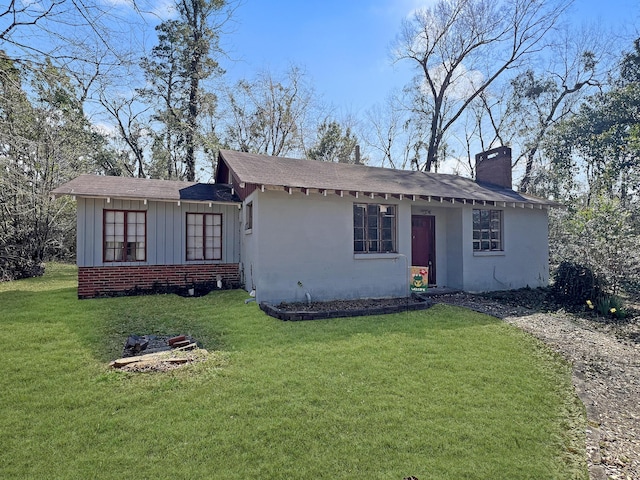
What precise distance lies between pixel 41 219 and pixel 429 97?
2267cm

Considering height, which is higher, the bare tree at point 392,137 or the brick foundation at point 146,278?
the bare tree at point 392,137

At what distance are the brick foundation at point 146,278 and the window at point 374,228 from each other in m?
4.11

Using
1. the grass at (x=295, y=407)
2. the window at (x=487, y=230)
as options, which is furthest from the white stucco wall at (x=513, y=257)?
the grass at (x=295, y=407)

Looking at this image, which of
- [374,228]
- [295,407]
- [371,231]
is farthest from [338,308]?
[295,407]

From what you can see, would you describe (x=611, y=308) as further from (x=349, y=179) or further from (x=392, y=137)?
(x=392, y=137)

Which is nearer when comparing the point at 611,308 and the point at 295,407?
the point at 295,407

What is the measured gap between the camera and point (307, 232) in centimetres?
836

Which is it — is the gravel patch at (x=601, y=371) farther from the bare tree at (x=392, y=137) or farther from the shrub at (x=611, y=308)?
the bare tree at (x=392, y=137)

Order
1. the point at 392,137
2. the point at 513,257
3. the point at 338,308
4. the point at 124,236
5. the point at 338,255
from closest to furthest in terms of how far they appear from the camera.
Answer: the point at 338,308 < the point at 338,255 < the point at 124,236 < the point at 513,257 < the point at 392,137

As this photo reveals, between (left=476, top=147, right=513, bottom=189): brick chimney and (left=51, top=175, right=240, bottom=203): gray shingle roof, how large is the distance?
9999 mm

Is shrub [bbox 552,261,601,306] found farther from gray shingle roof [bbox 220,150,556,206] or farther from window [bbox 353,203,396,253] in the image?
window [bbox 353,203,396,253]

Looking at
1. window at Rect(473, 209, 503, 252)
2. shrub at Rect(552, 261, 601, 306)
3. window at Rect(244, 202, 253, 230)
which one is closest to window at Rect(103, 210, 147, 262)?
window at Rect(244, 202, 253, 230)

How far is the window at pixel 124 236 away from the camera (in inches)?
367

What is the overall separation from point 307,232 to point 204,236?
3811 millimetres
